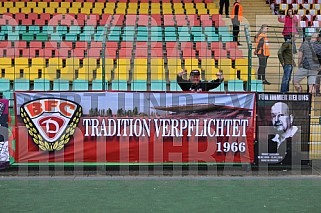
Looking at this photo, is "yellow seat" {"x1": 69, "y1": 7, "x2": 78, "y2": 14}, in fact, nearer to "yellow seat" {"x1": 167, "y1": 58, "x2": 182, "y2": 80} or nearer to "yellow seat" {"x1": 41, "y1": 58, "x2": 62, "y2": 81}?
"yellow seat" {"x1": 41, "y1": 58, "x2": 62, "y2": 81}

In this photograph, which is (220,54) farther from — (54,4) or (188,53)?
(54,4)

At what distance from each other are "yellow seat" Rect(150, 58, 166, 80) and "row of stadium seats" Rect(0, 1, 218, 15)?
6097 mm

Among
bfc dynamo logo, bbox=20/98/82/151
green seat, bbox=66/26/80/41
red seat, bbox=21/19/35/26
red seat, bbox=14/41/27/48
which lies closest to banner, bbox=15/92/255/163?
bfc dynamo logo, bbox=20/98/82/151

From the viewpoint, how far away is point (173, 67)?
1523cm

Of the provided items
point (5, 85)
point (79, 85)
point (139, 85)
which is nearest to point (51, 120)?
point (79, 85)

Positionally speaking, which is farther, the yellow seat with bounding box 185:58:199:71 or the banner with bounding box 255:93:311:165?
the yellow seat with bounding box 185:58:199:71

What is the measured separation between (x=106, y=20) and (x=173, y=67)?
5.74m

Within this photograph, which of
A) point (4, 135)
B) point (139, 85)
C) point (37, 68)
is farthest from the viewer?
point (37, 68)

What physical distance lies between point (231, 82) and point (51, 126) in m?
5.04

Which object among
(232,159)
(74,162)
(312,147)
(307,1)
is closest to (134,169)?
(74,162)

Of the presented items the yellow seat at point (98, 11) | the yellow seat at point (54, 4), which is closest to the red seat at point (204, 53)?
the yellow seat at point (98, 11)

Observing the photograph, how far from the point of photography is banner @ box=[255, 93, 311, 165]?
11055mm

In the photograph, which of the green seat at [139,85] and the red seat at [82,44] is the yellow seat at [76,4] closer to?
the red seat at [82,44]
